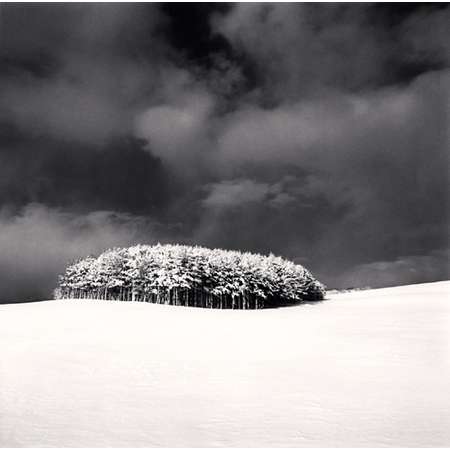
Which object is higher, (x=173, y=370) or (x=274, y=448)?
(x=173, y=370)

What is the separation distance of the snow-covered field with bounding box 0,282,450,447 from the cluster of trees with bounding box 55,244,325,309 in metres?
48.1

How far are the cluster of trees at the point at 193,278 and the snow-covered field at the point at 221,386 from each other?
48.1 m

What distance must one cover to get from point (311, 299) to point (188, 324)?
7371 centimetres

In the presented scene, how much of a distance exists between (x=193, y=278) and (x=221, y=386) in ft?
203

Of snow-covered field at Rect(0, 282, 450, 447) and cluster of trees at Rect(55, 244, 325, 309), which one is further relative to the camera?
cluster of trees at Rect(55, 244, 325, 309)

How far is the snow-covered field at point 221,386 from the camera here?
8539 mm

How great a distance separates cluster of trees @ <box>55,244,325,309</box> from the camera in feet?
249

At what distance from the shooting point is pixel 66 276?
341 feet

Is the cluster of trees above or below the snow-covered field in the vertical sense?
above

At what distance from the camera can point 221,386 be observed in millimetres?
13320

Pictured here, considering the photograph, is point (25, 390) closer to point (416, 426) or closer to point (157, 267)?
point (416, 426)

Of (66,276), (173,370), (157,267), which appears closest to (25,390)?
(173,370)

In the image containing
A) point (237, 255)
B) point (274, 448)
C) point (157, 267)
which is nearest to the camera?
point (274, 448)

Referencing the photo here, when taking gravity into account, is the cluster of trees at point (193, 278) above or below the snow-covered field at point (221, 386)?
above
